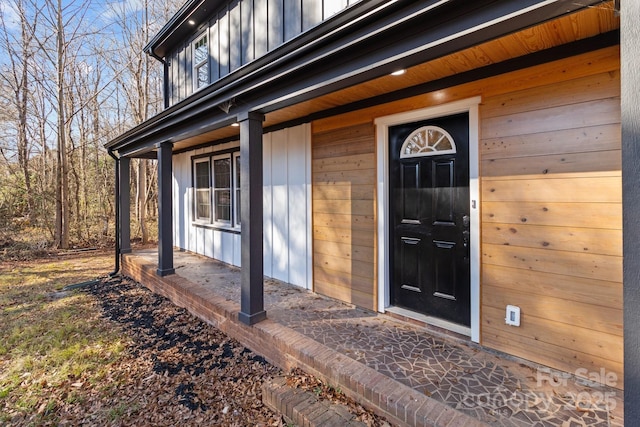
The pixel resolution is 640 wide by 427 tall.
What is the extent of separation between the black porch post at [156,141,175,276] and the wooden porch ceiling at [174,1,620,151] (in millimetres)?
2781

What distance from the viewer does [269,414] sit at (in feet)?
7.72

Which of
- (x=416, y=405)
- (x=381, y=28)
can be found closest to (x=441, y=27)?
(x=381, y=28)

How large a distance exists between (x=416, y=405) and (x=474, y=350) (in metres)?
1.04

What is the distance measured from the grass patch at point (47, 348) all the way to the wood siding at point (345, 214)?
2.48 m

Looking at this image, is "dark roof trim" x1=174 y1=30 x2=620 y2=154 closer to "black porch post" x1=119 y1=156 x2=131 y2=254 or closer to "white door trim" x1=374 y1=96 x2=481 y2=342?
"white door trim" x1=374 y1=96 x2=481 y2=342

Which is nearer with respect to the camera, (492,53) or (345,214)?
(492,53)

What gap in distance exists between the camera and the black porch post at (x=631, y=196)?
1.14 m

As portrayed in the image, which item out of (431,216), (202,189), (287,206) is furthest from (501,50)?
(202,189)

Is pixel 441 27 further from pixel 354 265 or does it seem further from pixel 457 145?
pixel 354 265

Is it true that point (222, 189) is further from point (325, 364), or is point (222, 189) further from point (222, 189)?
point (325, 364)

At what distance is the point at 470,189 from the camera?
2783mm

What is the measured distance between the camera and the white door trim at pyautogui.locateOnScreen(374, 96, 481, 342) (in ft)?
8.98

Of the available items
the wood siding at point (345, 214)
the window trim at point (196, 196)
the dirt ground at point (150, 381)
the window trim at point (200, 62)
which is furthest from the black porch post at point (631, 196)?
the window trim at point (196, 196)

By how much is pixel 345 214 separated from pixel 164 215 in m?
3.16
